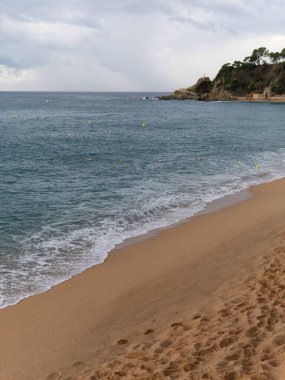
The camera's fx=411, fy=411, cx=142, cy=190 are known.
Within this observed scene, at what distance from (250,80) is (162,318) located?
5989 inches

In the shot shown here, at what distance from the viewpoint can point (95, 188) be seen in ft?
73.8

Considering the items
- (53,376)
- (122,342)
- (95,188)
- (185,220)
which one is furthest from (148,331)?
(95,188)

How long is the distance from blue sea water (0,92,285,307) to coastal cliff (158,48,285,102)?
10410cm

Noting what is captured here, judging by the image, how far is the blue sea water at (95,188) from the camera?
13.3 m

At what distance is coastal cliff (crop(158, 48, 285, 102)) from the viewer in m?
141

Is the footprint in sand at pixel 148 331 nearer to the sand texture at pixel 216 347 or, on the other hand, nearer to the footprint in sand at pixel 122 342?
the sand texture at pixel 216 347

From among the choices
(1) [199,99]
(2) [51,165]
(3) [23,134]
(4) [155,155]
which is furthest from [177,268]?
(1) [199,99]

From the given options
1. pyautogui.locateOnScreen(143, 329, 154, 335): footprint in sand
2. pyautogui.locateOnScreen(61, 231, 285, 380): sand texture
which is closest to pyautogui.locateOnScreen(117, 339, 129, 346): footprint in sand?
pyautogui.locateOnScreen(61, 231, 285, 380): sand texture

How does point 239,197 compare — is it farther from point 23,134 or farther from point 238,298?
point 23,134

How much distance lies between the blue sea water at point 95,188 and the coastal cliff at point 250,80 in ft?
342

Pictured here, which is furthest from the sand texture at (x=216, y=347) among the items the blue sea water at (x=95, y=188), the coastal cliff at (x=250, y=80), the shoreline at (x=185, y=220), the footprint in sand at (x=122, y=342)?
the coastal cliff at (x=250, y=80)

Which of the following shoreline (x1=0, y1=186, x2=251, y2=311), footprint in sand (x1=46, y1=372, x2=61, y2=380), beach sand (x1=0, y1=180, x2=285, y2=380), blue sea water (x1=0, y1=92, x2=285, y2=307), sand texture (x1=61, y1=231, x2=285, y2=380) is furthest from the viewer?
blue sea water (x1=0, y1=92, x2=285, y2=307)

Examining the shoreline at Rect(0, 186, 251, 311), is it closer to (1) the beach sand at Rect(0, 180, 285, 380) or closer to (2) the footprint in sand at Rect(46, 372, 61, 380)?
(1) the beach sand at Rect(0, 180, 285, 380)

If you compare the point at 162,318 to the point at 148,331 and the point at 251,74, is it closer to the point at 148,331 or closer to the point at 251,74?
the point at 148,331
